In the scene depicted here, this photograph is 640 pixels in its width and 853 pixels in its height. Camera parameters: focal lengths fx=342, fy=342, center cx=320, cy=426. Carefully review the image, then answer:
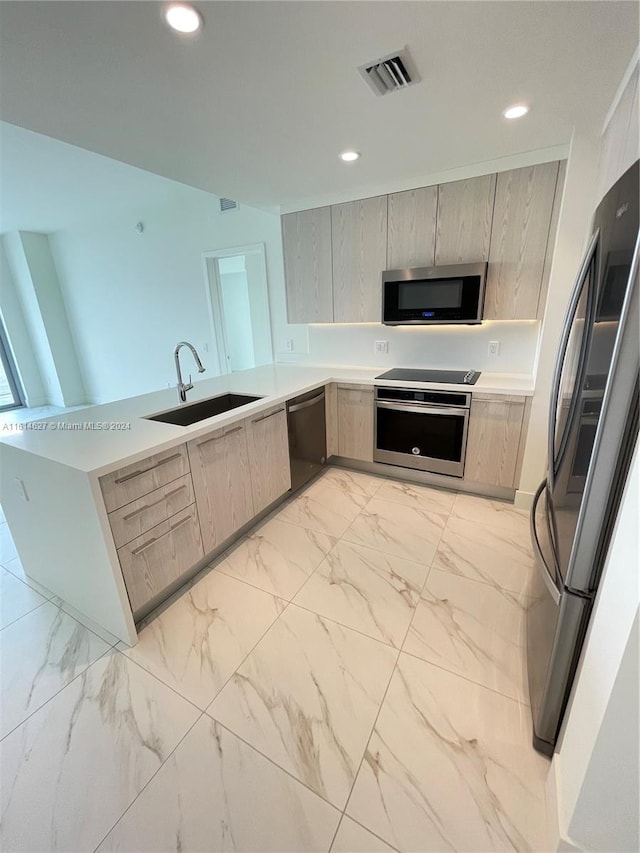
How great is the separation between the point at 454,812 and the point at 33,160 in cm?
481

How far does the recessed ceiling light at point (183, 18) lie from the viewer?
1.08 metres

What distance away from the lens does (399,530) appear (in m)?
2.40

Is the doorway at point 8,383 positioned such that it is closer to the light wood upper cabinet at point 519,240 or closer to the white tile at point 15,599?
the white tile at point 15,599

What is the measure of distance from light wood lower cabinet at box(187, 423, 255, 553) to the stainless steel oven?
1.24m

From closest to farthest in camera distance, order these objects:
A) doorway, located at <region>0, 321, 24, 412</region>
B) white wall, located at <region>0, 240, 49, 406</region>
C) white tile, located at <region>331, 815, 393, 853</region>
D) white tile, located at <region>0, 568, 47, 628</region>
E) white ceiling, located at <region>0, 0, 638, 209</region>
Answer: white tile, located at <region>331, 815, 393, 853</region>
white ceiling, located at <region>0, 0, 638, 209</region>
white tile, located at <region>0, 568, 47, 628</region>
white wall, located at <region>0, 240, 49, 406</region>
doorway, located at <region>0, 321, 24, 412</region>

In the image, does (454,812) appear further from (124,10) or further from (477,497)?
(124,10)

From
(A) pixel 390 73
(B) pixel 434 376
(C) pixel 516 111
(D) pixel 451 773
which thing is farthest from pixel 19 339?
(D) pixel 451 773

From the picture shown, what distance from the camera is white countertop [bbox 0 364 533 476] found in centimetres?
149

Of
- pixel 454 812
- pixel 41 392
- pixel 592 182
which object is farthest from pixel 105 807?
pixel 41 392

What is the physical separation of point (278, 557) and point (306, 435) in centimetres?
101

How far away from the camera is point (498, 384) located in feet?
8.16

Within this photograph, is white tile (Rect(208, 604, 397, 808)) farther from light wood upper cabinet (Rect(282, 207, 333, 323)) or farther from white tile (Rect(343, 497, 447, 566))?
light wood upper cabinet (Rect(282, 207, 333, 323))

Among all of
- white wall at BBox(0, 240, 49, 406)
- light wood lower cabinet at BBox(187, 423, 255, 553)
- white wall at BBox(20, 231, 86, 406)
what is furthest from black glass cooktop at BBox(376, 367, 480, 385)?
white wall at BBox(0, 240, 49, 406)

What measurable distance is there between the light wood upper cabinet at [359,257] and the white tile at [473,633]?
2.15m
